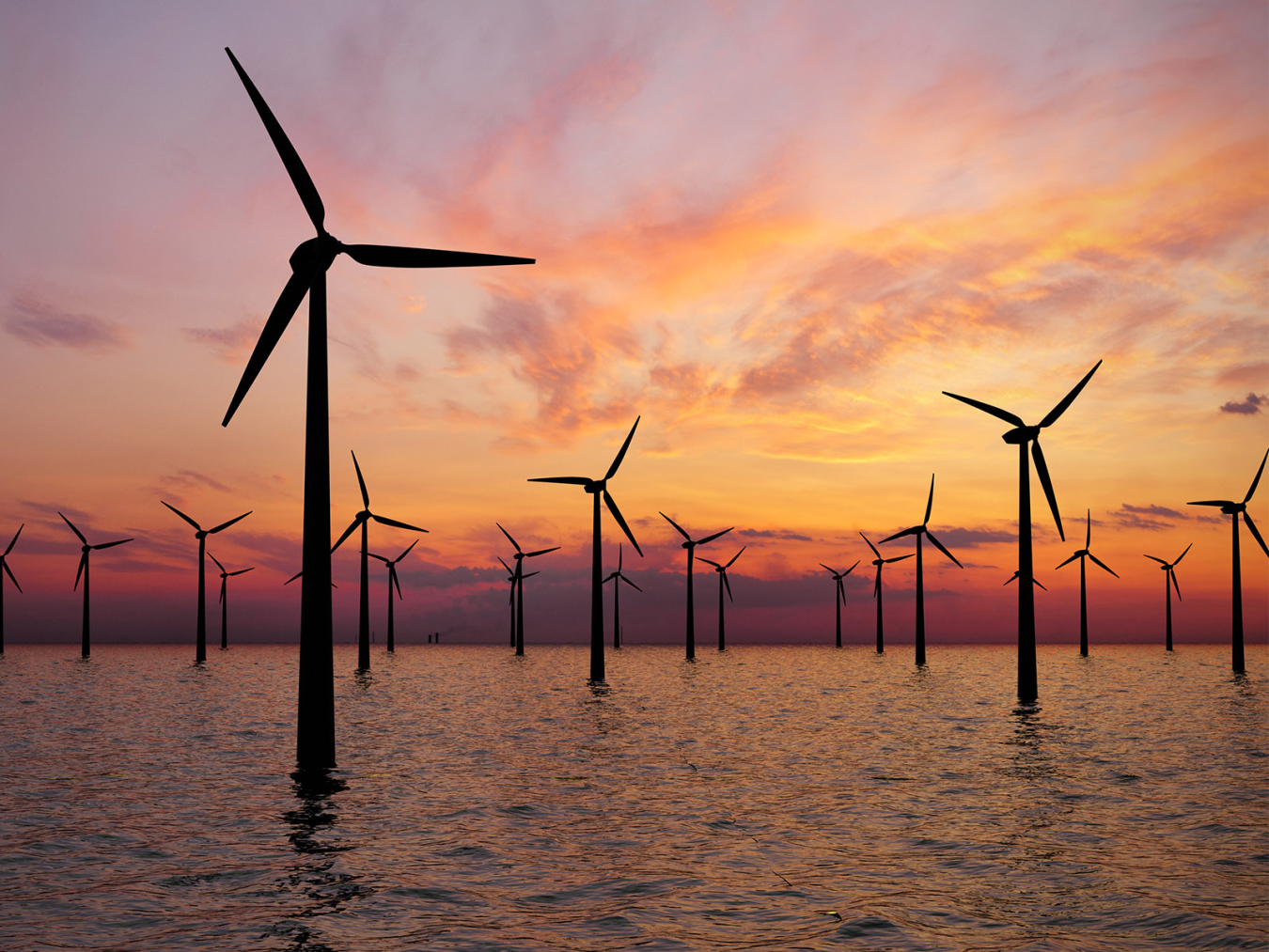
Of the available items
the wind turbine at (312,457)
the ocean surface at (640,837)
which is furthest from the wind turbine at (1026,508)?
the wind turbine at (312,457)

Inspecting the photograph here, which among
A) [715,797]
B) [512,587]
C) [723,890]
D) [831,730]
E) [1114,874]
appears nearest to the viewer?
[723,890]

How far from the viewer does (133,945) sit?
46.2 feet

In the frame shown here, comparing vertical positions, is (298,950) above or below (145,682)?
above

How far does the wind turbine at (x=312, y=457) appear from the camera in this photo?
104ft

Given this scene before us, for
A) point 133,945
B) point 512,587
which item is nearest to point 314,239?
point 133,945

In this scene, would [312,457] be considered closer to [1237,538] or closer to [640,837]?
[640,837]

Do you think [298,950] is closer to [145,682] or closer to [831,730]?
[831,730]

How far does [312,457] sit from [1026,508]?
163 feet

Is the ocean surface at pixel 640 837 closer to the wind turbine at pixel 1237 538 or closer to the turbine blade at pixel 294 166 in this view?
the turbine blade at pixel 294 166

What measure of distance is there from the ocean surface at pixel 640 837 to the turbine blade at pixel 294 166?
66.7ft

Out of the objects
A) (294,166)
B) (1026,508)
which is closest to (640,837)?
(294,166)

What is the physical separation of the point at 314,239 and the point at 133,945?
2716 centimetres

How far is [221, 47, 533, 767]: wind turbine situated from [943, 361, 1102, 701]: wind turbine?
45.3m

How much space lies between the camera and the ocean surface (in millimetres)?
14836
